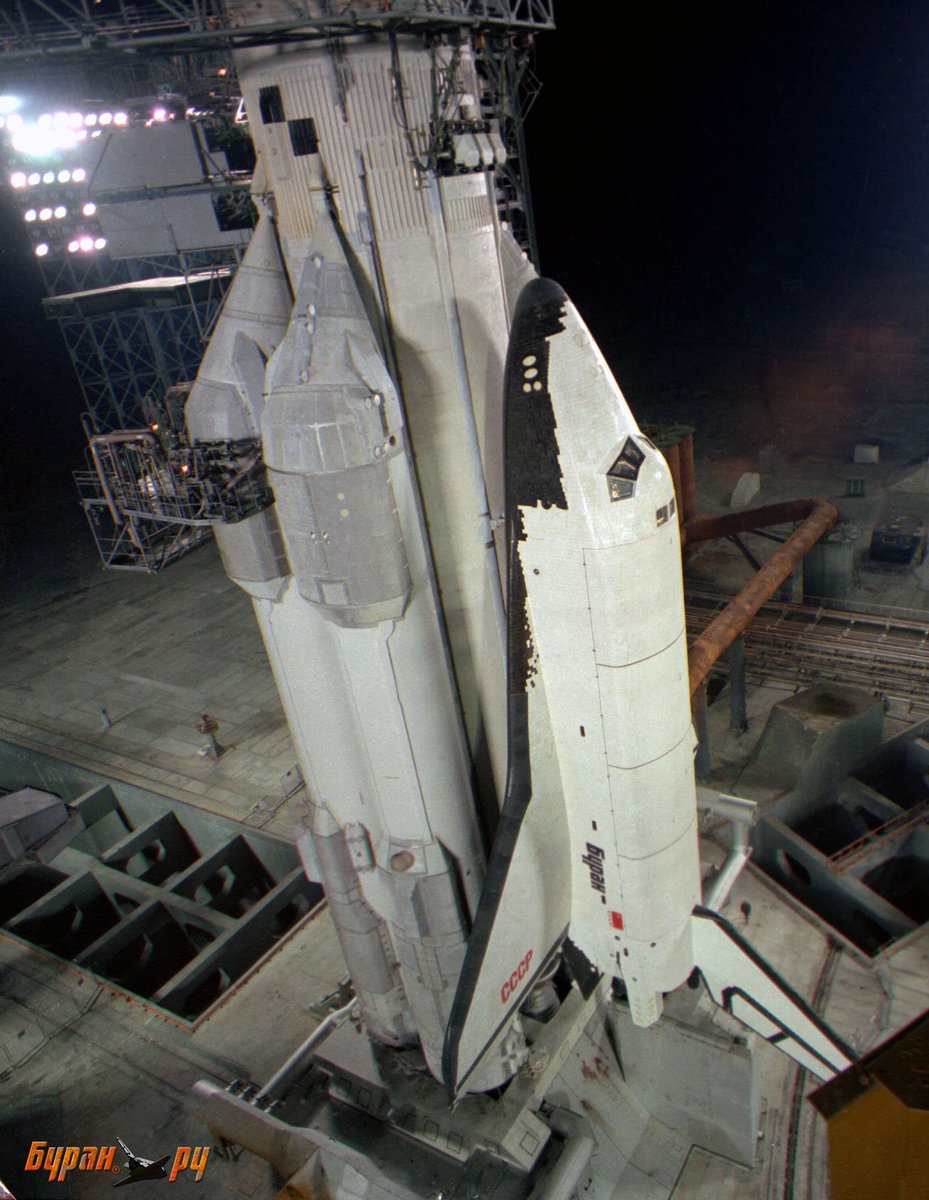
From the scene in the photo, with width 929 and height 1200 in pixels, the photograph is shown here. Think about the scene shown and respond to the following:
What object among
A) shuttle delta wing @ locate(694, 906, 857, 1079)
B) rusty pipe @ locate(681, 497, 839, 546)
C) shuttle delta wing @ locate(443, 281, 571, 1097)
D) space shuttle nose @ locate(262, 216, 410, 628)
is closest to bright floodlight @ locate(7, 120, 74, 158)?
rusty pipe @ locate(681, 497, 839, 546)

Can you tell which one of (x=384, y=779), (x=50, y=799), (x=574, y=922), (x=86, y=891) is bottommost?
(x=86, y=891)

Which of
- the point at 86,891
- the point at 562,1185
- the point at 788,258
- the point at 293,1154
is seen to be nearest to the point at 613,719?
the point at 562,1185

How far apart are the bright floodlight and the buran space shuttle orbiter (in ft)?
88.0

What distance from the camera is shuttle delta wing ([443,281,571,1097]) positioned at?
26.1ft

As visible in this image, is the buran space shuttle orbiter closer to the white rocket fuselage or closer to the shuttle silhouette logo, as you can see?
the white rocket fuselage

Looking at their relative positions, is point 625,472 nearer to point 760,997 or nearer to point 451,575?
point 451,575

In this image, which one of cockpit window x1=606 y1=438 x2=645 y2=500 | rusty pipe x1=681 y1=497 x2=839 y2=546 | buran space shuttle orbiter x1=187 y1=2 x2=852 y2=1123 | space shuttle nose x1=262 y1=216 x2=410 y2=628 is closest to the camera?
space shuttle nose x1=262 y1=216 x2=410 y2=628

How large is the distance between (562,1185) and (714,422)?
1287 inches

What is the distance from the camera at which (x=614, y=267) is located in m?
71.0

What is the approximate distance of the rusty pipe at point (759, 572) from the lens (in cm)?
1390

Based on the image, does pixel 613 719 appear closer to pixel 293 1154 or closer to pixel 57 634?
pixel 293 1154

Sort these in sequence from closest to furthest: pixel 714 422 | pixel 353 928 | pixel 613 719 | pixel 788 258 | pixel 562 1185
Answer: pixel 613 719 < pixel 562 1185 < pixel 353 928 < pixel 714 422 < pixel 788 258

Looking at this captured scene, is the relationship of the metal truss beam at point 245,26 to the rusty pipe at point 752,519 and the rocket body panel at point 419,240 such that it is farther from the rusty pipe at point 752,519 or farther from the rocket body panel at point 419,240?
the rusty pipe at point 752,519

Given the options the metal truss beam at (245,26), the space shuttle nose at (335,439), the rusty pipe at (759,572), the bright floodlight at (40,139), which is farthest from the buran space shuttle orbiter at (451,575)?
the bright floodlight at (40,139)
